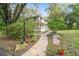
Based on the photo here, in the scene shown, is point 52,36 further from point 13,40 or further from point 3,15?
point 3,15

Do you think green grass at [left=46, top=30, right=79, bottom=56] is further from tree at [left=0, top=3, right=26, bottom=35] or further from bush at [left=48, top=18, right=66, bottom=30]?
tree at [left=0, top=3, right=26, bottom=35]

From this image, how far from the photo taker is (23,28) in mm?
1552

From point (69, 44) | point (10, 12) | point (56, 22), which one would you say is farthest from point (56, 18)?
point (10, 12)

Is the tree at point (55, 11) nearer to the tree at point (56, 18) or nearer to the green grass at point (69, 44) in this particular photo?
the tree at point (56, 18)

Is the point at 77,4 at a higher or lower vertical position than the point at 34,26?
higher

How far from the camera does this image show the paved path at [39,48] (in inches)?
60.4

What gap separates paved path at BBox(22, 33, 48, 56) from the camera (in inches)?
60.4

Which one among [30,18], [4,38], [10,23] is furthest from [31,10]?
[4,38]

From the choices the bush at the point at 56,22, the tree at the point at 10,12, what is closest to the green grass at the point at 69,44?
the bush at the point at 56,22

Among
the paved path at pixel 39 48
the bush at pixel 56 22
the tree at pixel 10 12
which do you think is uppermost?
the tree at pixel 10 12

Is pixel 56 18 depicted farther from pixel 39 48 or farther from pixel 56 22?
pixel 39 48

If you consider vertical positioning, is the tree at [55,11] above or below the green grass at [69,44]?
above

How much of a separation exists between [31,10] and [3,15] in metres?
0.21

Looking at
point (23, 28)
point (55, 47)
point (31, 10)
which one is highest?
point (31, 10)
